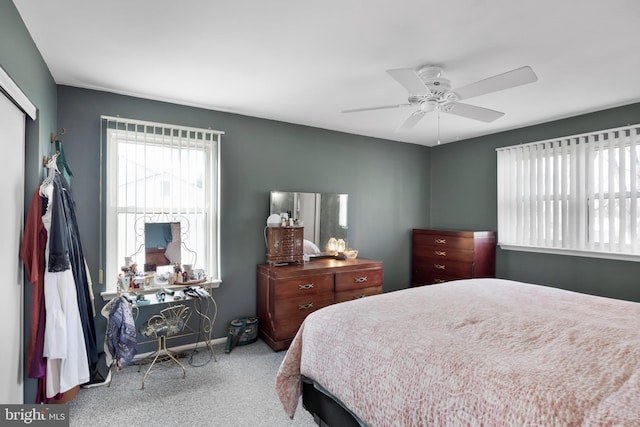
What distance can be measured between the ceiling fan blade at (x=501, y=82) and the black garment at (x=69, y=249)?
2.80 m

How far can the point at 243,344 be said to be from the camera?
135 inches

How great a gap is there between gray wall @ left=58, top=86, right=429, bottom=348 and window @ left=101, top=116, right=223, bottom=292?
0.10 meters

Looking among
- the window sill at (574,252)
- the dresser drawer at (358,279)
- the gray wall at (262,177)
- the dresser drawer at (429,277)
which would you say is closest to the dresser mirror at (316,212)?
the gray wall at (262,177)

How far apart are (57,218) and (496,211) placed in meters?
4.69

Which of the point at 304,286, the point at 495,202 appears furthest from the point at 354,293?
the point at 495,202

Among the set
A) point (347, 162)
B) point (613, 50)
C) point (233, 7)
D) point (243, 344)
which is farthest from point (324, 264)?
point (613, 50)

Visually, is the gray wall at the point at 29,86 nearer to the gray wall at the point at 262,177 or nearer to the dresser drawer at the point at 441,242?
the gray wall at the point at 262,177

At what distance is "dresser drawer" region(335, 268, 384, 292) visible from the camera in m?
3.66

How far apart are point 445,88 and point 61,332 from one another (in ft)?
10.1

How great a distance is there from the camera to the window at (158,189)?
302 cm

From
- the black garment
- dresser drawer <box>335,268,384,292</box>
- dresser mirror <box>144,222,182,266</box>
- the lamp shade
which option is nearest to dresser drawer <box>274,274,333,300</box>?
dresser drawer <box>335,268,384,292</box>

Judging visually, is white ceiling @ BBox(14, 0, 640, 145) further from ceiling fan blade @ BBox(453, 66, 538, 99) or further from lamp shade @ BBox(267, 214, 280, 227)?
A: lamp shade @ BBox(267, 214, 280, 227)

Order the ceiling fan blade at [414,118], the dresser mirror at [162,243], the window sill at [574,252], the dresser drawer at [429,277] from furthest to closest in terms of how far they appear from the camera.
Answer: the dresser drawer at [429,277] → the window sill at [574,252] → the dresser mirror at [162,243] → the ceiling fan blade at [414,118]

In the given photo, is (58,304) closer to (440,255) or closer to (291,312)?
(291,312)
